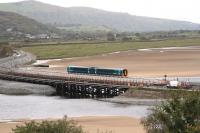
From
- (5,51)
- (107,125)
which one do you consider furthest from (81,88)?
(5,51)

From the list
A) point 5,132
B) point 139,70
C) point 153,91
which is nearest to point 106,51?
point 139,70

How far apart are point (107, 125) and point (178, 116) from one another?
2619cm

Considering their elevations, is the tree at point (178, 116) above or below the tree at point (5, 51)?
below

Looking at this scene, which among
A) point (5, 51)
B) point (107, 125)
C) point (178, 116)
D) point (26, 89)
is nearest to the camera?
point (178, 116)

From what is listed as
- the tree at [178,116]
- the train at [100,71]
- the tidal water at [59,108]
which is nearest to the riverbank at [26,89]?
the tidal water at [59,108]

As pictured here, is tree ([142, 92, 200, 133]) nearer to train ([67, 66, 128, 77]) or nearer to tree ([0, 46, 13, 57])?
train ([67, 66, 128, 77])

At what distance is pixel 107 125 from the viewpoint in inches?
2199

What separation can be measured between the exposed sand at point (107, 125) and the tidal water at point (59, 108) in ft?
9.19

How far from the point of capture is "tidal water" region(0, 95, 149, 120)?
6375 centimetres

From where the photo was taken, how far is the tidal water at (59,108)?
6375 centimetres

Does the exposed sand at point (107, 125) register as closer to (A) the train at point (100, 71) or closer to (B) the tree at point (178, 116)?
(B) the tree at point (178, 116)

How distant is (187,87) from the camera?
232ft

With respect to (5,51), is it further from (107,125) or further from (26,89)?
(107,125)

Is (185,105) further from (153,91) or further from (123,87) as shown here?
(123,87)
